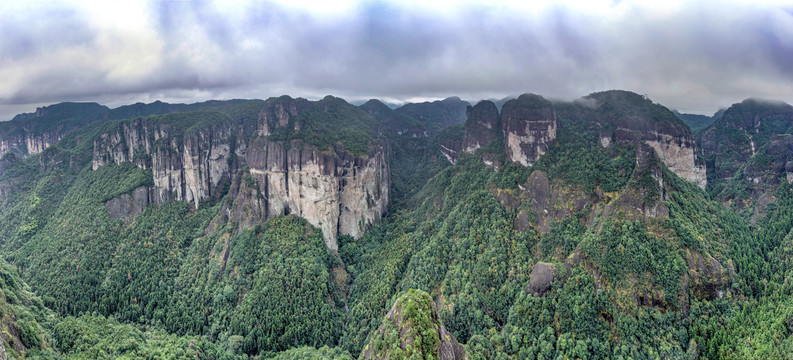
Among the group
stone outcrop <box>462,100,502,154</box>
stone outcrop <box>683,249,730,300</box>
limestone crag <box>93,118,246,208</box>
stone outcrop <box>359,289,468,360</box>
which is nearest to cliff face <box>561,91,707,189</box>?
stone outcrop <box>462,100,502,154</box>

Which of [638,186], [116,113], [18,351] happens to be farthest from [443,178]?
[116,113]

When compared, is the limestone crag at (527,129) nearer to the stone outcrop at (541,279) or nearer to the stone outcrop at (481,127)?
the stone outcrop at (481,127)

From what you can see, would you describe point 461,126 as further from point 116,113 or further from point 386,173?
point 116,113

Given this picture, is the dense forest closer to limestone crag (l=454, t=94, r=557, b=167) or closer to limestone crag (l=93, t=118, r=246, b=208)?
limestone crag (l=93, t=118, r=246, b=208)

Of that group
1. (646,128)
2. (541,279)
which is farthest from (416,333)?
(646,128)

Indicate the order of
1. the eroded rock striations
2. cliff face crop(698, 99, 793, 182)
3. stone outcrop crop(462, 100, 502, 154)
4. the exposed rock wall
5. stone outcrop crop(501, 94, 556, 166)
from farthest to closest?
stone outcrop crop(462, 100, 502, 154) → cliff face crop(698, 99, 793, 182) → the eroded rock striations → stone outcrop crop(501, 94, 556, 166) → the exposed rock wall

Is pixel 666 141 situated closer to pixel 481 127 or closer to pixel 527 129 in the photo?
pixel 527 129
